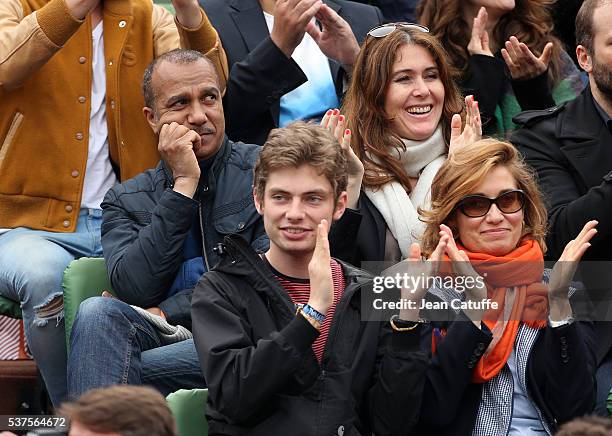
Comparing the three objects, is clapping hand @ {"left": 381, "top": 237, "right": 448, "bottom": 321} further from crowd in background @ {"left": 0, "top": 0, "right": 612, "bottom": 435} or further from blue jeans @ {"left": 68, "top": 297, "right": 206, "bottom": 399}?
blue jeans @ {"left": 68, "top": 297, "right": 206, "bottom": 399}

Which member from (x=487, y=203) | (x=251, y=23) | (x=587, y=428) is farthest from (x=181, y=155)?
(x=587, y=428)

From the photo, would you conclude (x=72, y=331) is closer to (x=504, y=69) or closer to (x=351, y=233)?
(x=351, y=233)

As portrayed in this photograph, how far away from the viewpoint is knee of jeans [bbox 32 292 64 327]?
5258 mm

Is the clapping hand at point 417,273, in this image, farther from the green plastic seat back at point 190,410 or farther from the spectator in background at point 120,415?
the spectator in background at point 120,415

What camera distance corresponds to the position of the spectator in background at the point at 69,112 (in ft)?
18.1

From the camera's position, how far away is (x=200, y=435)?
4426 mm

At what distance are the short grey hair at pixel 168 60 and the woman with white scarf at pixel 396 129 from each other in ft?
2.14

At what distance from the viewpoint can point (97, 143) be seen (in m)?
5.83

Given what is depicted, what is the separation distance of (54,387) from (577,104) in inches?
94.2

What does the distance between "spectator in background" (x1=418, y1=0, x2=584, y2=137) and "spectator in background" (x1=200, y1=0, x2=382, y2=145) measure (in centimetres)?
44

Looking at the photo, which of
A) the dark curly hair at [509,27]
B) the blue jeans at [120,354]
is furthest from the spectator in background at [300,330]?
the dark curly hair at [509,27]

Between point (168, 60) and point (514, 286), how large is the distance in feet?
5.87

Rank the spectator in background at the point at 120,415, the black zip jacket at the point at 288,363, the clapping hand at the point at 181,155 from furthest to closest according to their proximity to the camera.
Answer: the clapping hand at the point at 181,155 < the black zip jacket at the point at 288,363 < the spectator in background at the point at 120,415

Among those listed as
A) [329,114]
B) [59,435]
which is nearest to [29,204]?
[329,114]
